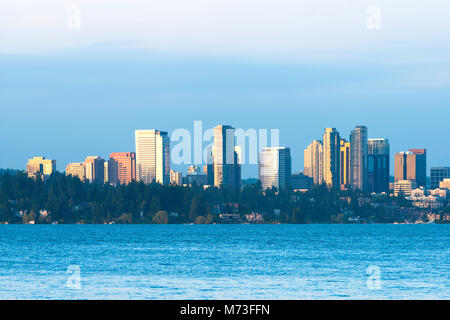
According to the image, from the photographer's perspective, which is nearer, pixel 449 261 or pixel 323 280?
pixel 323 280

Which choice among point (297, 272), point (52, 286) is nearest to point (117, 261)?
point (297, 272)

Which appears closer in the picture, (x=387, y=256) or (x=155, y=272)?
(x=155, y=272)
